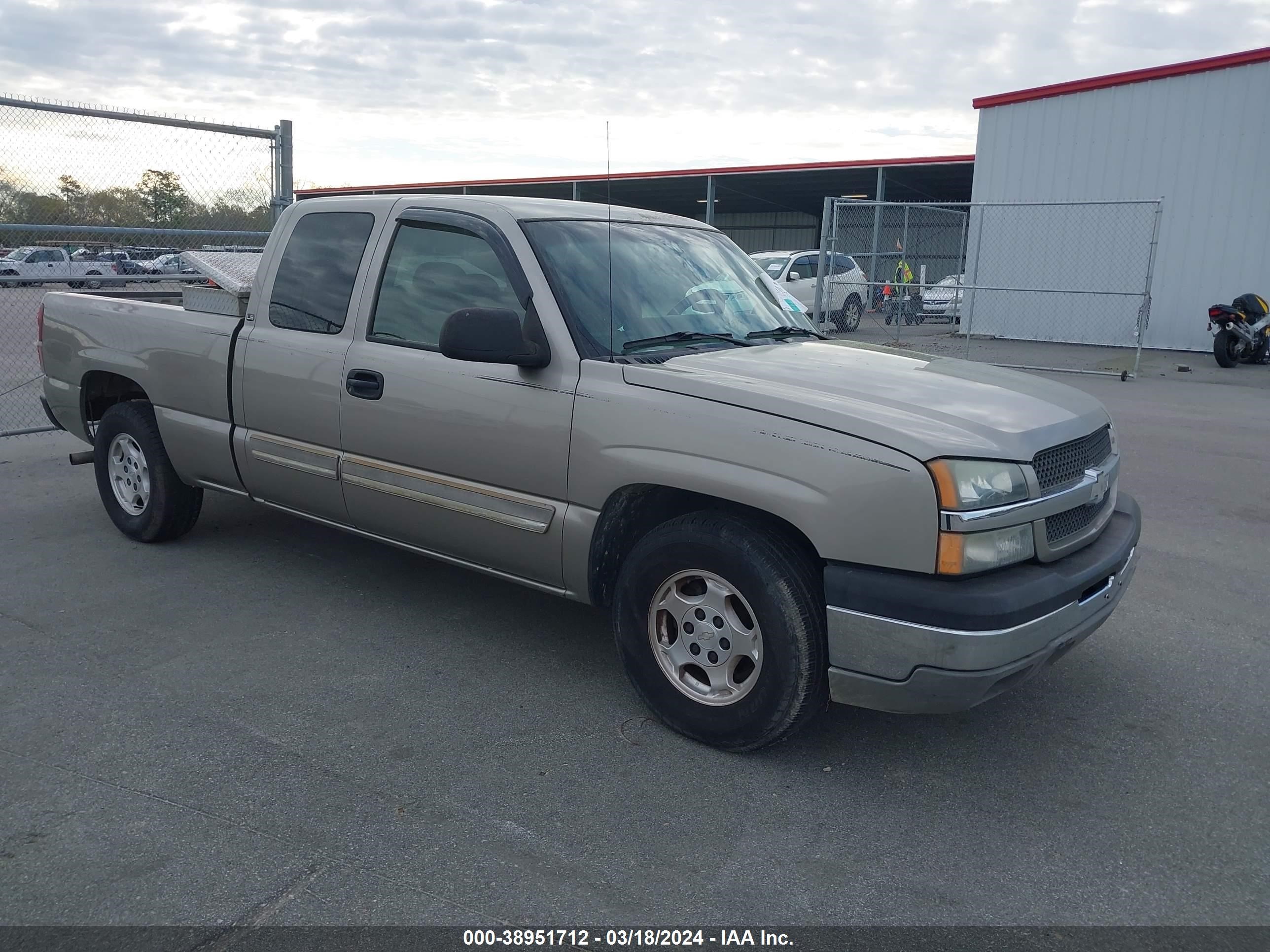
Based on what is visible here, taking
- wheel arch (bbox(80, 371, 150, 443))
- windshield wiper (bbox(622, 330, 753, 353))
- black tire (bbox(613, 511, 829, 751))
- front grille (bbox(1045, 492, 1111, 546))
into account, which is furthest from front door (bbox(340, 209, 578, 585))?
wheel arch (bbox(80, 371, 150, 443))

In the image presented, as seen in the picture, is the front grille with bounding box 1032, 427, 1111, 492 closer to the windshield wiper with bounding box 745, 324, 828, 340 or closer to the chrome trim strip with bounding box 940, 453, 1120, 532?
the chrome trim strip with bounding box 940, 453, 1120, 532

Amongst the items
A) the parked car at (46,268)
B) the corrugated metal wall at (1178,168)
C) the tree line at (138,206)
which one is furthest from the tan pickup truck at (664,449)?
the corrugated metal wall at (1178,168)

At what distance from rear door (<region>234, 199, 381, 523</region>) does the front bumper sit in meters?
2.52

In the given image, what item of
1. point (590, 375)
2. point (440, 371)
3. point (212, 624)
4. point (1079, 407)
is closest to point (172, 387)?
point (212, 624)

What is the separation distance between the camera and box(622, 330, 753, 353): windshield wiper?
407cm

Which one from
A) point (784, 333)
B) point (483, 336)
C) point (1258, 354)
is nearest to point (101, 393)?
point (483, 336)

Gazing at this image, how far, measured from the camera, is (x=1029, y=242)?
20.7 meters

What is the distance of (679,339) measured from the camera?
4.23 m

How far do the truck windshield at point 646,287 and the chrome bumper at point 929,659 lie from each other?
1.44 metres

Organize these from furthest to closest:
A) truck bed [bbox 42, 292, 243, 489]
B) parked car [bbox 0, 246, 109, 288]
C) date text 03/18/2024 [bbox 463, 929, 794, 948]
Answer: parked car [bbox 0, 246, 109, 288], truck bed [bbox 42, 292, 243, 489], date text 03/18/2024 [bbox 463, 929, 794, 948]

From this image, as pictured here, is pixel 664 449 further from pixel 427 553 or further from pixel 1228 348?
pixel 1228 348

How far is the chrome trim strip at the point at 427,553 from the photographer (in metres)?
4.19

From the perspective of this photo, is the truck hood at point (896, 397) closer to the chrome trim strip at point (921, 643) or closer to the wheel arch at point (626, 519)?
the wheel arch at point (626, 519)

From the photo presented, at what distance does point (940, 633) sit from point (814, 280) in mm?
20942
